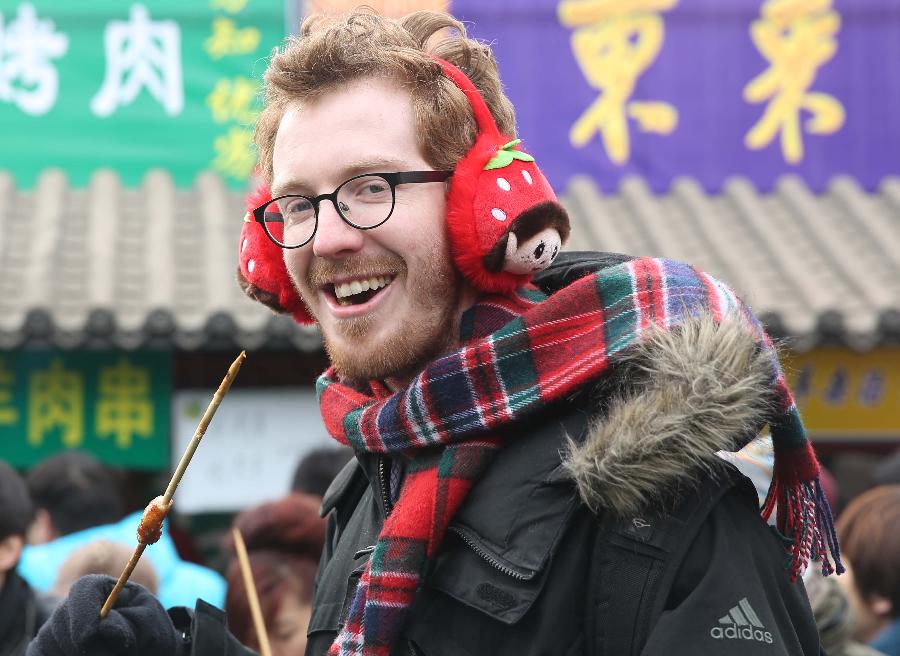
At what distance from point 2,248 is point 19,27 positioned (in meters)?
1.39

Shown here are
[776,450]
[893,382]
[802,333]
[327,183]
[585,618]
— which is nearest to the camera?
[585,618]

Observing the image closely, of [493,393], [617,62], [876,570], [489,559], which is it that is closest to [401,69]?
[493,393]

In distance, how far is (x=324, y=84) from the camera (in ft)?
7.05

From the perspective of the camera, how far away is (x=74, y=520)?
4859 mm

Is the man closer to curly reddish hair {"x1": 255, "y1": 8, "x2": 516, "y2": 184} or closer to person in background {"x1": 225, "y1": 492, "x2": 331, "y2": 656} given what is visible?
curly reddish hair {"x1": 255, "y1": 8, "x2": 516, "y2": 184}

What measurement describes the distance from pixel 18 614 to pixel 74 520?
1.40 metres

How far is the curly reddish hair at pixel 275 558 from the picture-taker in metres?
3.44

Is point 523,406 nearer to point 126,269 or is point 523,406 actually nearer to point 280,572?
point 280,572

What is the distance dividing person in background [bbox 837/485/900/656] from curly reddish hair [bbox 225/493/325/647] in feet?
5.28

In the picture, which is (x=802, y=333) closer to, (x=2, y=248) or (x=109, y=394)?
(x=109, y=394)

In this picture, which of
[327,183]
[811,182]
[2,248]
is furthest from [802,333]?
[327,183]

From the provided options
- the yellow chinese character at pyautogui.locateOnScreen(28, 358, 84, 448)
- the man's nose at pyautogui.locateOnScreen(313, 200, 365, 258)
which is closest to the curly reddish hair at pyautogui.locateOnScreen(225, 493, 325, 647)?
the man's nose at pyautogui.locateOnScreen(313, 200, 365, 258)

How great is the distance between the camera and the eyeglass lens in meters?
2.06

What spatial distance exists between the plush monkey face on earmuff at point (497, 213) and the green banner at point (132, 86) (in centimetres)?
503
